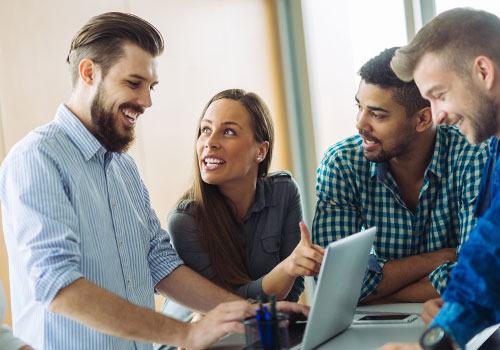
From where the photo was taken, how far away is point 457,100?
1.62 metres

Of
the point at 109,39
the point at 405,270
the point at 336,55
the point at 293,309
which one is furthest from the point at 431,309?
the point at 336,55

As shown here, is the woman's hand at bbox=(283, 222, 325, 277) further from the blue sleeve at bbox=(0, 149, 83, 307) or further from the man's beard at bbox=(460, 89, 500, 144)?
the blue sleeve at bbox=(0, 149, 83, 307)

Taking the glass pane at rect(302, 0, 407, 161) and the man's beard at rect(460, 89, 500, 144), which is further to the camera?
the glass pane at rect(302, 0, 407, 161)

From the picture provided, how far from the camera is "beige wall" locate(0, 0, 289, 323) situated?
2.63m

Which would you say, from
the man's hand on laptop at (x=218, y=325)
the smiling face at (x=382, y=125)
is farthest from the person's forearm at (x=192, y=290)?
the smiling face at (x=382, y=125)

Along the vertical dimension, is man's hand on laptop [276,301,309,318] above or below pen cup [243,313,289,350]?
below

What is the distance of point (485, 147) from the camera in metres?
2.19

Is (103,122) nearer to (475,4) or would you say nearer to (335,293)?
(335,293)

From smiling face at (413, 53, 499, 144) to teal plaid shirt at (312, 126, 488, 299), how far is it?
56 centimetres

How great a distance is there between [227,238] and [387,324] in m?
0.76

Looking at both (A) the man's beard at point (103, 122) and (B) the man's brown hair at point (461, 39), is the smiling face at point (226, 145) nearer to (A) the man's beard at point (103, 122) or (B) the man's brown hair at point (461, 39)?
(A) the man's beard at point (103, 122)

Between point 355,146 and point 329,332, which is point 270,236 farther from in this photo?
point 329,332

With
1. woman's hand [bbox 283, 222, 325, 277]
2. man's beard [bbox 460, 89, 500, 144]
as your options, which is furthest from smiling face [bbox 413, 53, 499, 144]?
woman's hand [bbox 283, 222, 325, 277]

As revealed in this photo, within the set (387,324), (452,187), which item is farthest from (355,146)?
(387,324)
